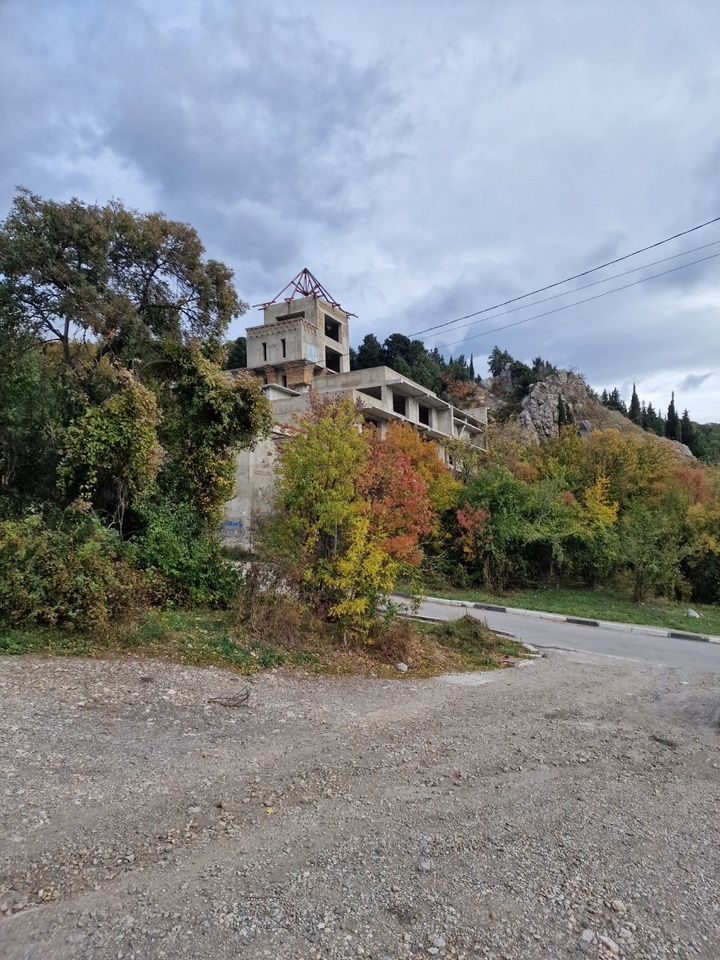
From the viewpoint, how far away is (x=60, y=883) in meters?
2.99

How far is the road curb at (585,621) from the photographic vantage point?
14.6 meters

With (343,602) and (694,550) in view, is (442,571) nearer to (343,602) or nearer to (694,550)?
(694,550)

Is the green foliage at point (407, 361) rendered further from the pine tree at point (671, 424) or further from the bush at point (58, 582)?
the bush at point (58, 582)

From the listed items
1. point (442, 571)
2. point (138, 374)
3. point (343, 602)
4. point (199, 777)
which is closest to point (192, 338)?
point (138, 374)

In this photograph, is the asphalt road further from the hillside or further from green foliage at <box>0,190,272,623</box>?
the hillside

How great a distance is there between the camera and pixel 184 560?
393 inches

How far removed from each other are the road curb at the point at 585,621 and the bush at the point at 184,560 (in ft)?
15.5

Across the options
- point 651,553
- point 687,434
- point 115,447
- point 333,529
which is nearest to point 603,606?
point 651,553

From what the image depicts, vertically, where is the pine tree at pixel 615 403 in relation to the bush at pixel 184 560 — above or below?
above

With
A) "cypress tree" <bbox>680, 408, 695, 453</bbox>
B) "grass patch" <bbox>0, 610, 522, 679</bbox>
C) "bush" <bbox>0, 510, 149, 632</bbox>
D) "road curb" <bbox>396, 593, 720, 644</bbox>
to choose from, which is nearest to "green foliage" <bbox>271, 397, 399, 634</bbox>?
"grass patch" <bbox>0, 610, 522, 679</bbox>

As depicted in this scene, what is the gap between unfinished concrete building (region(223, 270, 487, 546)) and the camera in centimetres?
4072

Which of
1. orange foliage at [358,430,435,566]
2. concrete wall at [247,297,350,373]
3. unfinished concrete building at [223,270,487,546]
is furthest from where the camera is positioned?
concrete wall at [247,297,350,373]

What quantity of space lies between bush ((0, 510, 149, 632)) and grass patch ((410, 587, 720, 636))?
1340 centimetres

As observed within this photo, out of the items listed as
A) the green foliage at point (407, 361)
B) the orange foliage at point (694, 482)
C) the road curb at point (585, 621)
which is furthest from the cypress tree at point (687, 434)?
the road curb at point (585, 621)
